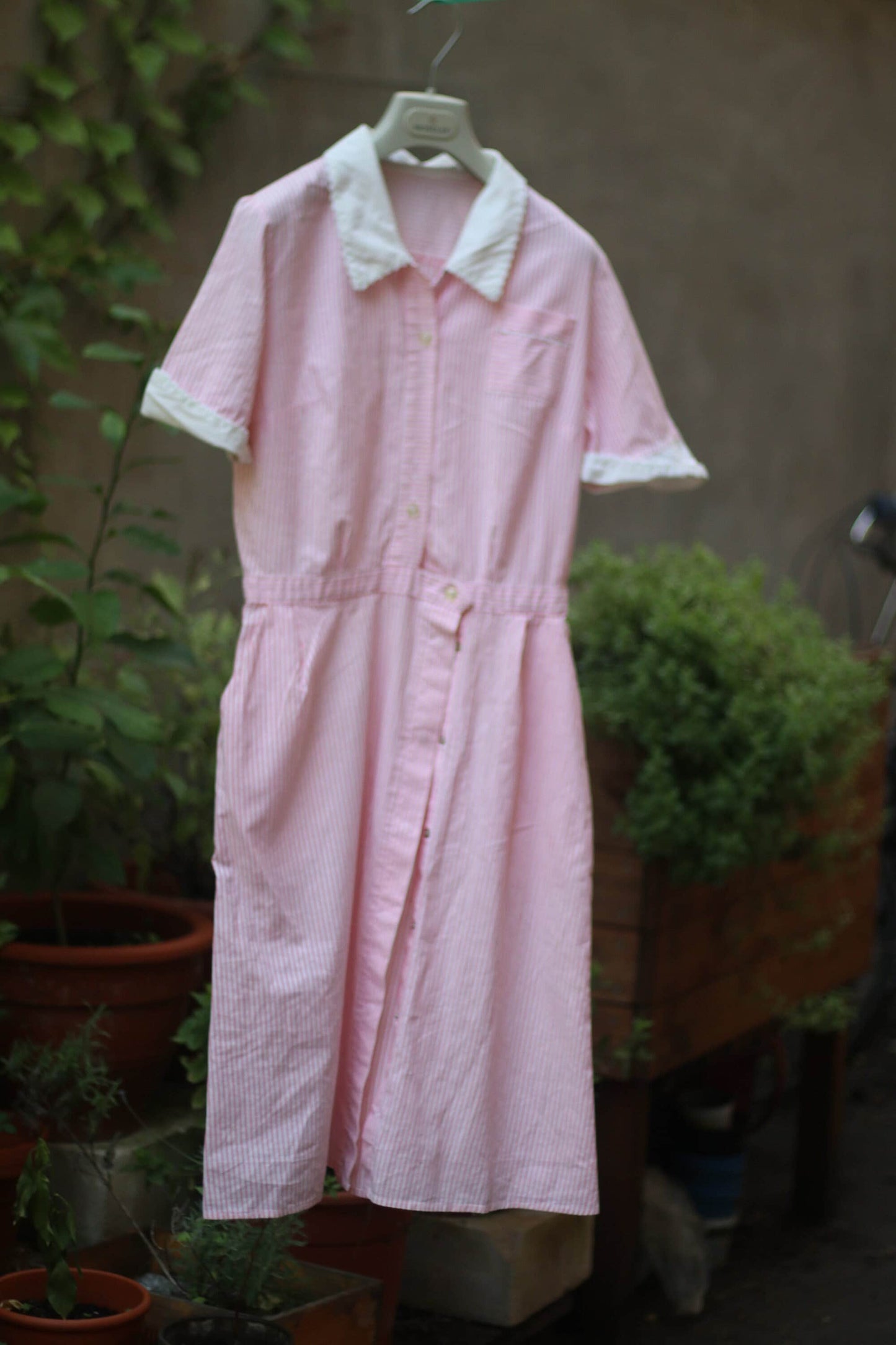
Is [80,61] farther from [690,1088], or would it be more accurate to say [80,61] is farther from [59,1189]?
[690,1088]

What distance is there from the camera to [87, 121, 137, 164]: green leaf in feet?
9.11

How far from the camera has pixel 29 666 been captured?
7.57ft

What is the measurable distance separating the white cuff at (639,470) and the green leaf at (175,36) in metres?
1.41

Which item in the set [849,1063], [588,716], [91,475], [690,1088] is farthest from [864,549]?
[91,475]

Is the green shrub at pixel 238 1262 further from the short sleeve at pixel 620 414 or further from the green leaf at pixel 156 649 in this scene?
the short sleeve at pixel 620 414

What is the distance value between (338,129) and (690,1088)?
2326mm

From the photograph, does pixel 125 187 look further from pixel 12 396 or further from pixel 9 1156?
pixel 9 1156

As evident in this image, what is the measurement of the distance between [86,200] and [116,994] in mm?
1475

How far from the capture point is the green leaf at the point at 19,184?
8.80 ft

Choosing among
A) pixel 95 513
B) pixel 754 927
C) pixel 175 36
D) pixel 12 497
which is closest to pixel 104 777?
pixel 12 497

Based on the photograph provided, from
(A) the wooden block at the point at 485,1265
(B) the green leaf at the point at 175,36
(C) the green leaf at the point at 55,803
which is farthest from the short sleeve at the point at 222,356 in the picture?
(A) the wooden block at the point at 485,1265

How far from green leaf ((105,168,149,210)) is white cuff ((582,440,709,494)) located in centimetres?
128

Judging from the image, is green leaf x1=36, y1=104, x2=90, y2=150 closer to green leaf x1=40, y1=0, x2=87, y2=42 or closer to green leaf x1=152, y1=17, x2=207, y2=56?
green leaf x1=40, y1=0, x2=87, y2=42

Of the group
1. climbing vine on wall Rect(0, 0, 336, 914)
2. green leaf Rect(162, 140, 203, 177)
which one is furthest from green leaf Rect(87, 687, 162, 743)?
green leaf Rect(162, 140, 203, 177)
